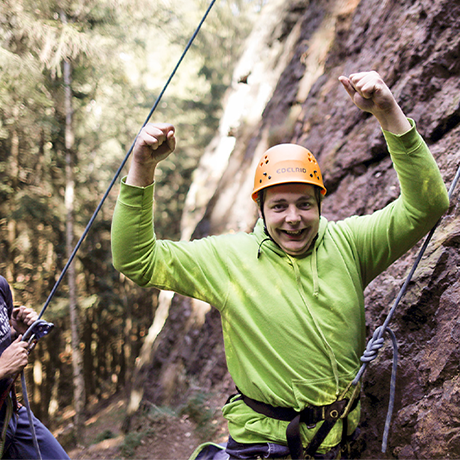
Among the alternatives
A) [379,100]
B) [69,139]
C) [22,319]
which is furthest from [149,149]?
[69,139]

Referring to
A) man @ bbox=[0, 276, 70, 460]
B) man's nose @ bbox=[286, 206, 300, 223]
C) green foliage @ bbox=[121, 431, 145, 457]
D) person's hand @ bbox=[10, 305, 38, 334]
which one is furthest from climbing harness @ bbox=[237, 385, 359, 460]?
green foliage @ bbox=[121, 431, 145, 457]

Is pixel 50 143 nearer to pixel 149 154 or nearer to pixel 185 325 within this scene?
pixel 185 325

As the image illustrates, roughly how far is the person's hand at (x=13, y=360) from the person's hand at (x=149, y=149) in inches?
61.3

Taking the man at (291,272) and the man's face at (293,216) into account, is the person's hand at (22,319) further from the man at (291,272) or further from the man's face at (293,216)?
the man's face at (293,216)

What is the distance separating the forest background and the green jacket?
565 cm

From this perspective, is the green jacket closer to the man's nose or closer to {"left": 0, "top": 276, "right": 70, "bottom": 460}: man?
the man's nose

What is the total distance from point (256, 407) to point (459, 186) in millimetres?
2051

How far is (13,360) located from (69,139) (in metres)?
6.82

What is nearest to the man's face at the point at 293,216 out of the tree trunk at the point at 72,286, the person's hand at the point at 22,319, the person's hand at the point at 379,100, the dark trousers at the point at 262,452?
the person's hand at the point at 379,100

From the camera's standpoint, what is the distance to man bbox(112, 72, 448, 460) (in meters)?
1.89

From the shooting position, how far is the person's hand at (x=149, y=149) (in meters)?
1.85

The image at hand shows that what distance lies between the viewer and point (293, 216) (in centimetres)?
200

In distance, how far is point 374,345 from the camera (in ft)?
6.48

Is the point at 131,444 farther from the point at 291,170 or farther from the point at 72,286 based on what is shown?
the point at 291,170
